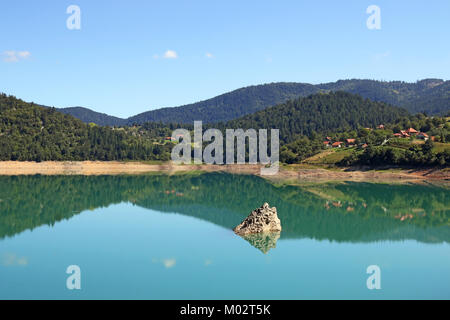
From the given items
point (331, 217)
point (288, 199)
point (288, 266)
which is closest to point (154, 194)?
point (288, 199)

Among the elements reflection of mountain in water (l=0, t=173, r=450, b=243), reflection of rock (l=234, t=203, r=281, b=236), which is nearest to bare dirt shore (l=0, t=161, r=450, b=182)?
reflection of mountain in water (l=0, t=173, r=450, b=243)

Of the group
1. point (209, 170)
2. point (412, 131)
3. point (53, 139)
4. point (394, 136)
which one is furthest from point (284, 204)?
point (53, 139)

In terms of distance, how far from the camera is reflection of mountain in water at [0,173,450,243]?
4231cm

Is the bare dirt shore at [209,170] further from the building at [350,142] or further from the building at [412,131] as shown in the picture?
the building at [412,131]

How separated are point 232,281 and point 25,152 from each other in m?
127

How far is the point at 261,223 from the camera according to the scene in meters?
37.7

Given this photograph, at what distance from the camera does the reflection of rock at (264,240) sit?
108ft

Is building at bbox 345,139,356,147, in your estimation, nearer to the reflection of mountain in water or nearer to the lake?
the reflection of mountain in water

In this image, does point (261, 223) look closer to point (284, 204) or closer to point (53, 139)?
point (284, 204)

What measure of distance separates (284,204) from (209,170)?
77.5m

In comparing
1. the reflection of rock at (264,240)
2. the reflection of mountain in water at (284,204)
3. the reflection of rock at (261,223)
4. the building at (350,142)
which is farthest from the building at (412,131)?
the reflection of rock at (264,240)

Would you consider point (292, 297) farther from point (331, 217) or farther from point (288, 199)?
point (288, 199)

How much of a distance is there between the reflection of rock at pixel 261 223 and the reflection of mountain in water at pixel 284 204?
154 cm
